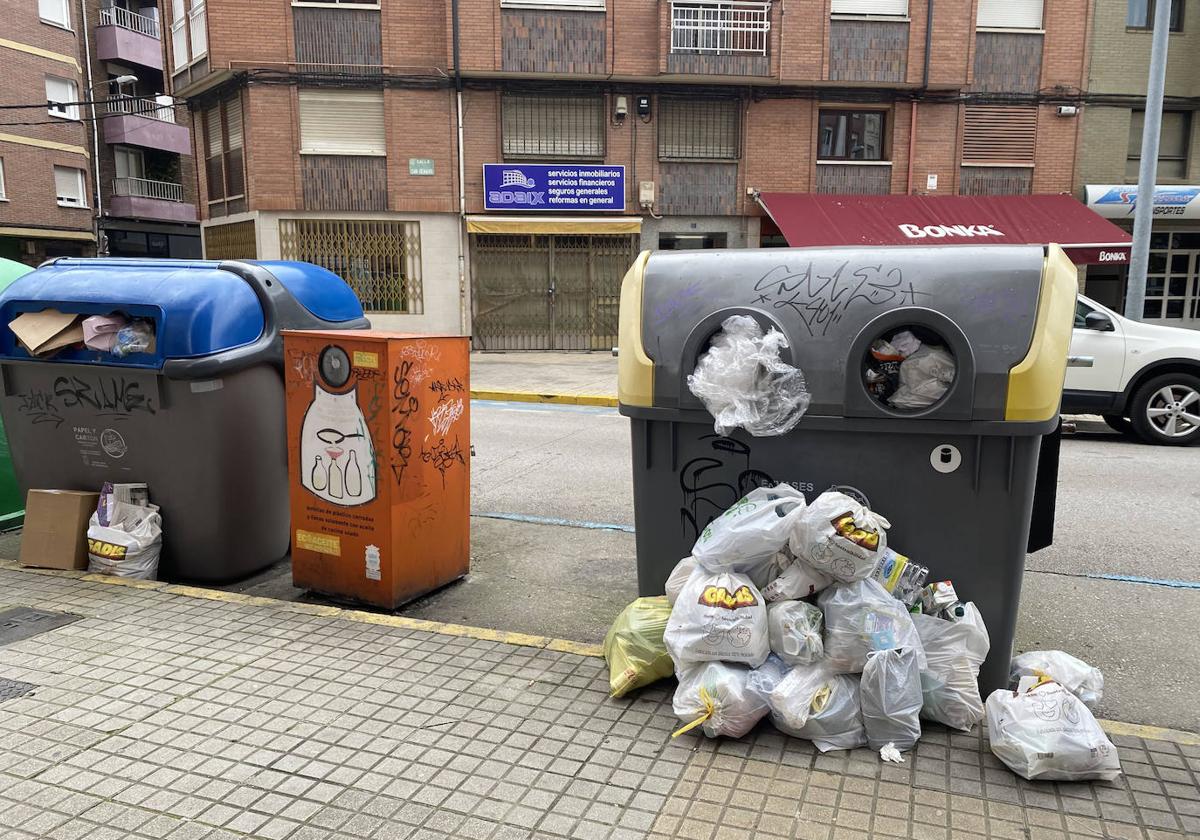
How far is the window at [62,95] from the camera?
1173 inches

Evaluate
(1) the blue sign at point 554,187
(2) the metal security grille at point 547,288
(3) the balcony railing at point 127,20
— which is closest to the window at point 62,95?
(3) the balcony railing at point 127,20

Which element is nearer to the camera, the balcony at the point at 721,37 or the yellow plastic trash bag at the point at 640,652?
the yellow plastic trash bag at the point at 640,652

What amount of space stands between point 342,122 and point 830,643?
694 inches

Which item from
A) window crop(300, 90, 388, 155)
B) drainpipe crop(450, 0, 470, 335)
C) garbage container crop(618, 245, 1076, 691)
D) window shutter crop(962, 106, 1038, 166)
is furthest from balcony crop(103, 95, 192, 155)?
garbage container crop(618, 245, 1076, 691)

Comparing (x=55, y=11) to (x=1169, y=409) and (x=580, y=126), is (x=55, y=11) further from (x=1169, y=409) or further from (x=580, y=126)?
(x=1169, y=409)

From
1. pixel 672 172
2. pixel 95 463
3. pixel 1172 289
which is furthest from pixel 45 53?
pixel 1172 289

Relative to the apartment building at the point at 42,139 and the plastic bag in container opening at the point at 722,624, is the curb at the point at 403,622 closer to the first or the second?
the plastic bag in container opening at the point at 722,624

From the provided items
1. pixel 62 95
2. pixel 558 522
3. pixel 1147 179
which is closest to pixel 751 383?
pixel 558 522

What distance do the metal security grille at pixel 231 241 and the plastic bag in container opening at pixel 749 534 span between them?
17.4 metres

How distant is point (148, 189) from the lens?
3572 centimetres

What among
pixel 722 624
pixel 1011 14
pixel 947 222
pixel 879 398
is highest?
pixel 1011 14

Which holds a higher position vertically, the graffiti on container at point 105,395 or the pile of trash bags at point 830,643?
the graffiti on container at point 105,395

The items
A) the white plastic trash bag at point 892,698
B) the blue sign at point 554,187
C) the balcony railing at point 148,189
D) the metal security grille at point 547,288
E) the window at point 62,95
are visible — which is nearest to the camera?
the white plastic trash bag at point 892,698

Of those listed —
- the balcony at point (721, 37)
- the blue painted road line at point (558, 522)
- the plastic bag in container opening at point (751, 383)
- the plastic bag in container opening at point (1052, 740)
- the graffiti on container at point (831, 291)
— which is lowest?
the blue painted road line at point (558, 522)
